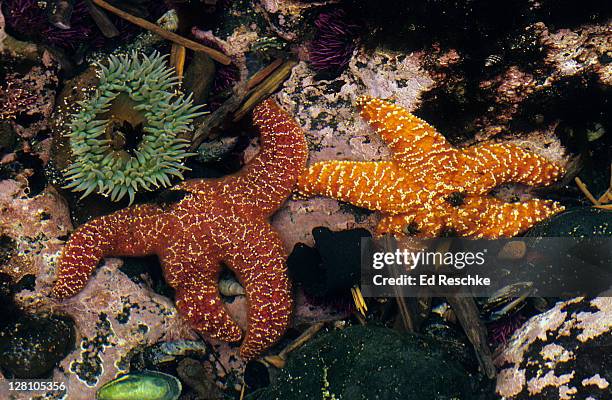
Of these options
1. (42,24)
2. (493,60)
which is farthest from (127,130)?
(493,60)

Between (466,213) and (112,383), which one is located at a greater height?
(466,213)

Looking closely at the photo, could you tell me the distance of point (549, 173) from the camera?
3.87 metres

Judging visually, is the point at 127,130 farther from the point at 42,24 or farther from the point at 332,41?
the point at 332,41

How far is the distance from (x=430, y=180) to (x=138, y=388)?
2.71 m

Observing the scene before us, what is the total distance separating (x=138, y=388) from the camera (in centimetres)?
390

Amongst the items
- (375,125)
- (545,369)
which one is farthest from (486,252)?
(375,125)

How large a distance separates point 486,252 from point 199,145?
2440mm

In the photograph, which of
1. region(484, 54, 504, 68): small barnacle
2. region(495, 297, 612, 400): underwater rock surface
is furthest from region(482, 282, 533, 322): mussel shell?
region(484, 54, 504, 68): small barnacle

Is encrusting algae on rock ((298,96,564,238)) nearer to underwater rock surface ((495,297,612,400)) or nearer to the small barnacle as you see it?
the small barnacle

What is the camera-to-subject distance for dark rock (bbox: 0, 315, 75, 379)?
3785 mm

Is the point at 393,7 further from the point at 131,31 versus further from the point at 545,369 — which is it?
the point at 545,369

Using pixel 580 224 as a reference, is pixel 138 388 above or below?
below

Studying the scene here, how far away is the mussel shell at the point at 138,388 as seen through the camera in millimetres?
3893

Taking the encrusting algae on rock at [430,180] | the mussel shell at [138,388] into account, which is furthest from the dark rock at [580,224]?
the mussel shell at [138,388]
